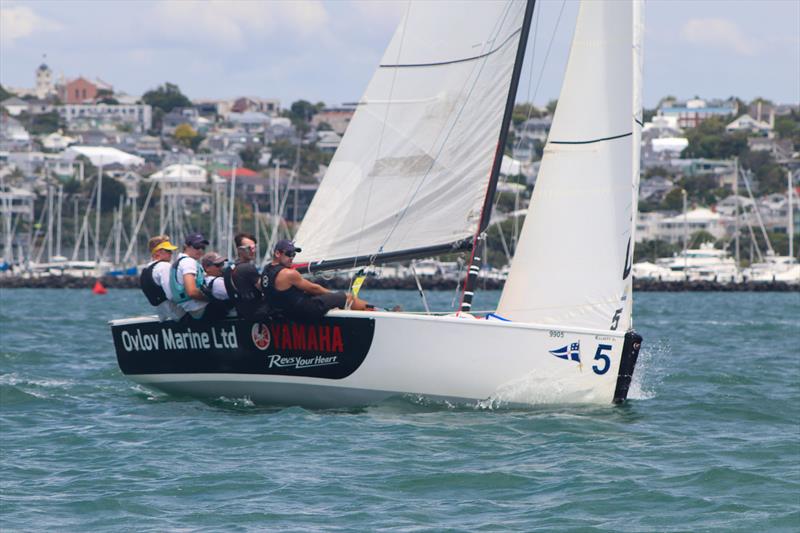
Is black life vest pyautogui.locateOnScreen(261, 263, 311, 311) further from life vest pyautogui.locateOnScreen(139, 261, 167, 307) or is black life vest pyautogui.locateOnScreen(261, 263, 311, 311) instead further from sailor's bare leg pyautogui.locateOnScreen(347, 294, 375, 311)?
life vest pyautogui.locateOnScreen(139, 261, 167, 307)

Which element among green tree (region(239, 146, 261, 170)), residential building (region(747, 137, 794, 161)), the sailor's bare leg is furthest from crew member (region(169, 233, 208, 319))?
green tree (region(239, 146, 261, 170))

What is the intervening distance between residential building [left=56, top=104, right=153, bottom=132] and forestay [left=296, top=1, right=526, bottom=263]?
173 metres

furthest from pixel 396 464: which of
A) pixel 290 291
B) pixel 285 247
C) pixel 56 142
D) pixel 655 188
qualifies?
pixel 56 142

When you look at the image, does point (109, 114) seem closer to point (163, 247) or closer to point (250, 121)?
point (250, 121)

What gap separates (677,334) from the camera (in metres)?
26.1

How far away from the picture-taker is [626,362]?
11.9m

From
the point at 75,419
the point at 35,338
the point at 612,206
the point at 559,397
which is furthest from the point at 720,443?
the point at 35,338

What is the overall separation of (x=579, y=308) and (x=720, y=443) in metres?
1.76

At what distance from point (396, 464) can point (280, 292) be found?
8.09ft

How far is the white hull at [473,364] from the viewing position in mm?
11609

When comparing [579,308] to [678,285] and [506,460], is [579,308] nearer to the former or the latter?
[506,460]

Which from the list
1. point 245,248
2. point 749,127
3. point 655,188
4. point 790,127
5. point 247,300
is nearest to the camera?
point 245,248

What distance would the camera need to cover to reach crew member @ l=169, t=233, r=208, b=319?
1210cm

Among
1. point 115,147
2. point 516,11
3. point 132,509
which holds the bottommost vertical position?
point 132,509
